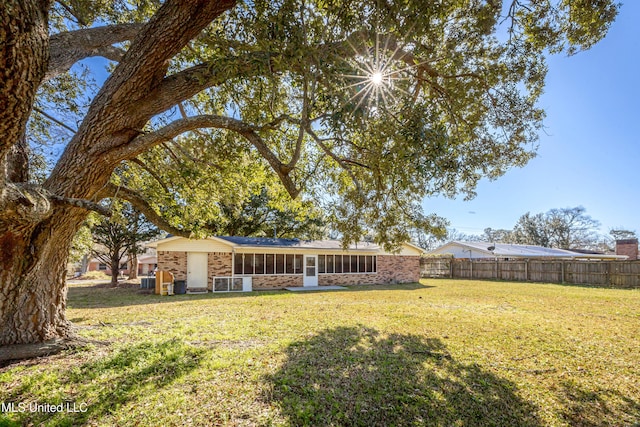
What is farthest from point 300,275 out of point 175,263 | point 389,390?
point 389,390

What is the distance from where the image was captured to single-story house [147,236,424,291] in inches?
544

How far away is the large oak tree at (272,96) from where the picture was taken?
3180 mm

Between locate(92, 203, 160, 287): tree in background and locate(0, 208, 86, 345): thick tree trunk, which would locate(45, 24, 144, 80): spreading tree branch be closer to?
locate(0, 208, 86, 345): thick tree trunk

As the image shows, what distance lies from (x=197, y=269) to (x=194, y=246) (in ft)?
3.80

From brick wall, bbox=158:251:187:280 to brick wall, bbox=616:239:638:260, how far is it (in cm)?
3634

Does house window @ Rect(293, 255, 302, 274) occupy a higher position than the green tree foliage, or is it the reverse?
the green tree foliage

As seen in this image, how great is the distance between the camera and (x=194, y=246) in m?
13.8

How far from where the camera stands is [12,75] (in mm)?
1721

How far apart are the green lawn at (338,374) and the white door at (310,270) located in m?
8.94

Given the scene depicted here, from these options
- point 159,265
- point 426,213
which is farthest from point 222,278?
point 426,213

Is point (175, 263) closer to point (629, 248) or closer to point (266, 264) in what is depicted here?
point (266, 264)

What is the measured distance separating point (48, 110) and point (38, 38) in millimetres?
5859

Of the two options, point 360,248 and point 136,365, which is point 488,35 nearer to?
point 136,365

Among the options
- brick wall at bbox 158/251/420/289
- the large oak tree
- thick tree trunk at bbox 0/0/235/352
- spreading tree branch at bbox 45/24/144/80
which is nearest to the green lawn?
thick tree trunk at bbox 0/0/235/352
